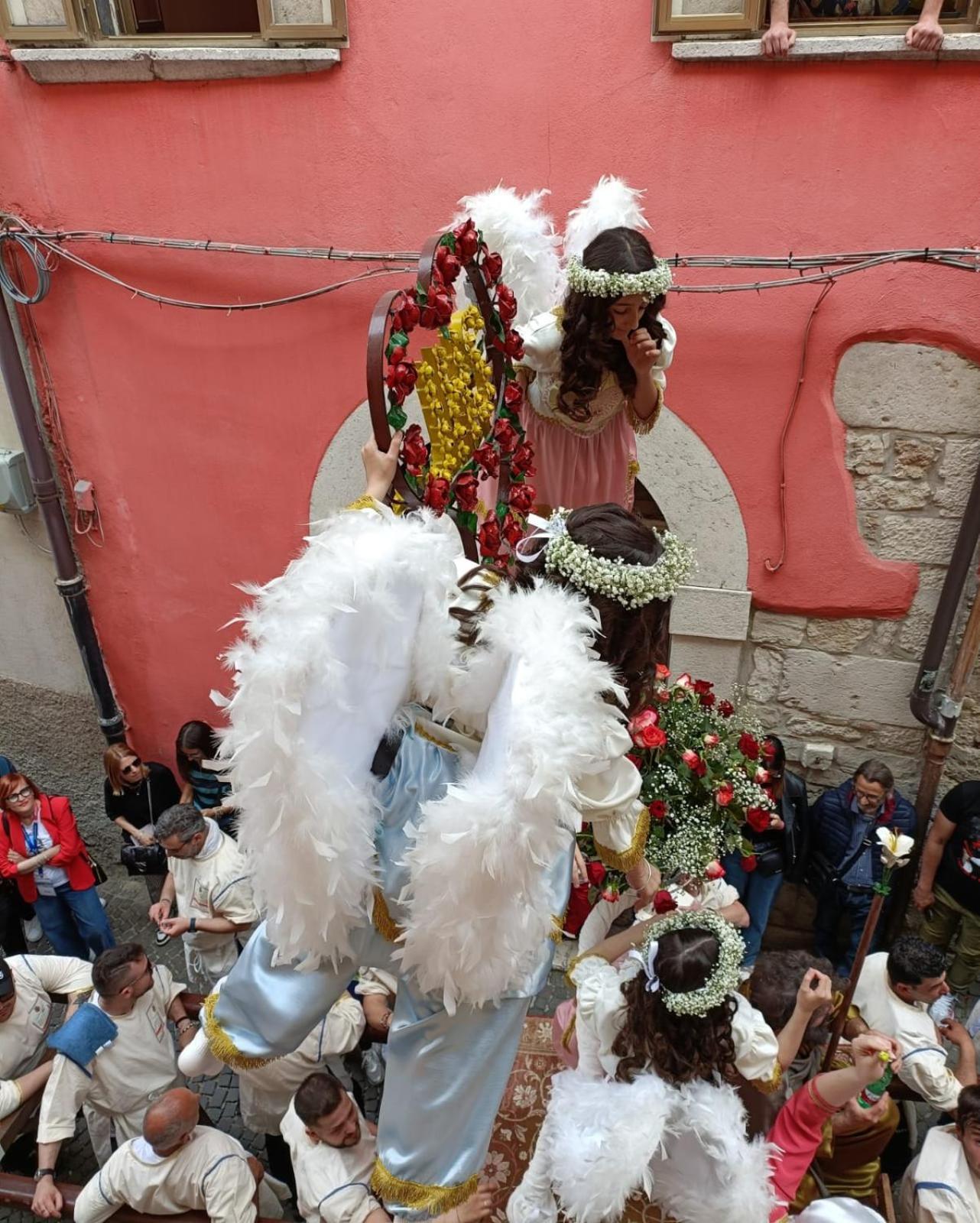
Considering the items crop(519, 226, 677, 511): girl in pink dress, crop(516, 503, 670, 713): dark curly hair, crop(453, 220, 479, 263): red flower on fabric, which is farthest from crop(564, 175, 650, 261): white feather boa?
crop(516, 503, 670, 713): dark curly hair

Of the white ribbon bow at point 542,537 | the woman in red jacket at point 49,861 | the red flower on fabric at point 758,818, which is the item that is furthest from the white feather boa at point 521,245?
the woman in red jacket at point 49,861

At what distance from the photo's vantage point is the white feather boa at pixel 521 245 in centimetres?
317

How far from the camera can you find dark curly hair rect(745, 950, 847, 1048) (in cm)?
322

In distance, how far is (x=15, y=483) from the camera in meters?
5.65

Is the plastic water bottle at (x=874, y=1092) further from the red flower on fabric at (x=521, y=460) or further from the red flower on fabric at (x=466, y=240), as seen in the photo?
the red flower on fabric at (x=466, y=240)

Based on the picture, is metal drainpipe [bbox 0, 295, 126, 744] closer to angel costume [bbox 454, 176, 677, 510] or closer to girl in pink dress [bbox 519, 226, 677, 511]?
angel costume [bbox 454, 176, 677, 510]

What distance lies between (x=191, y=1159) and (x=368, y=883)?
5.94 feet

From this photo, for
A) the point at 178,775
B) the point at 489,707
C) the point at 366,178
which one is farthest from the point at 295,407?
the point at 489,707

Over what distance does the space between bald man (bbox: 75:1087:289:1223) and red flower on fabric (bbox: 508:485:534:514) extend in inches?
88.8

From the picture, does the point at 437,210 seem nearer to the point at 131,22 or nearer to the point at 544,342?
the point at 544,342

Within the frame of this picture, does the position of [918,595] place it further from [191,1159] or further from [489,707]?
[191,1159]

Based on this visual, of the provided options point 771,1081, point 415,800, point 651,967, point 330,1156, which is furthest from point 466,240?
point 330,1156

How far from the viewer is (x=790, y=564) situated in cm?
464

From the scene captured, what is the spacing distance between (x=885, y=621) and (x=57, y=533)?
4793 millimetres
